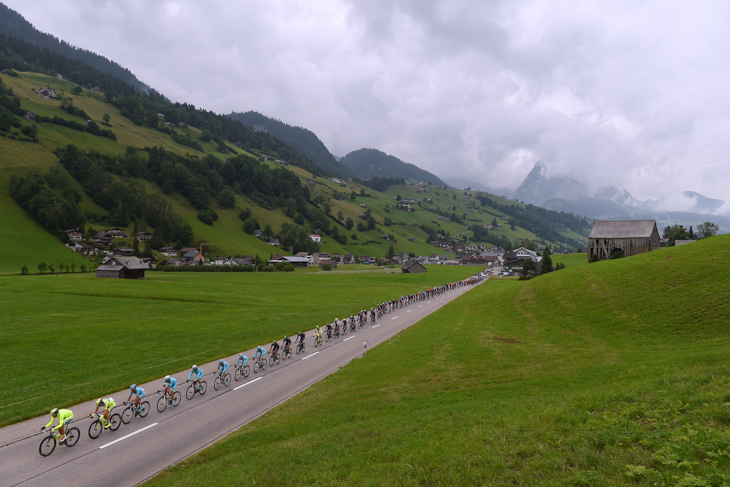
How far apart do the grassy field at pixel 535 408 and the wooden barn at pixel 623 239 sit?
32041mm

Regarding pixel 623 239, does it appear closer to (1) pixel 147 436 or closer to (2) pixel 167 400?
(2) pixel 167 400

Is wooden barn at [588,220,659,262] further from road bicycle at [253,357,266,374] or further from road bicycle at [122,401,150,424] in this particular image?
road bicycle at [122,401,150,424]

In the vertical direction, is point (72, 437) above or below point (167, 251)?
below

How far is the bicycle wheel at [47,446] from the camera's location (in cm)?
1409

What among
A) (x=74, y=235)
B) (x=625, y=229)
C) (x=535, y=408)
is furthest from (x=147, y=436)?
(x=74, y=235)

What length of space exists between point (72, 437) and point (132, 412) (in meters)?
2.63

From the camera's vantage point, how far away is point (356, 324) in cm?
4225

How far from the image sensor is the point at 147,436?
15.8 metres

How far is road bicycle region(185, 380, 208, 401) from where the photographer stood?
66.7ft

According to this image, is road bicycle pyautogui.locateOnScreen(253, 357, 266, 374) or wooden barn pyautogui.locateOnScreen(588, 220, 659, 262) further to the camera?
wooden barn pyautogui.locateOnScreen(588, 220, 659, 262)

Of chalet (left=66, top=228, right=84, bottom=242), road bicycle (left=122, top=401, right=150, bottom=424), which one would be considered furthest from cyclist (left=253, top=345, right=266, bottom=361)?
chalet (left=66, top=228, right=84, bottom=242)

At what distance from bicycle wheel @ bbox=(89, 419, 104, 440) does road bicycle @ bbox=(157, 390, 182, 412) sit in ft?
8.27

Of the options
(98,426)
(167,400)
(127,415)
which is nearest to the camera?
(98,426)

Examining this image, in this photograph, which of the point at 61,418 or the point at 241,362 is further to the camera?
the point at 241,362
